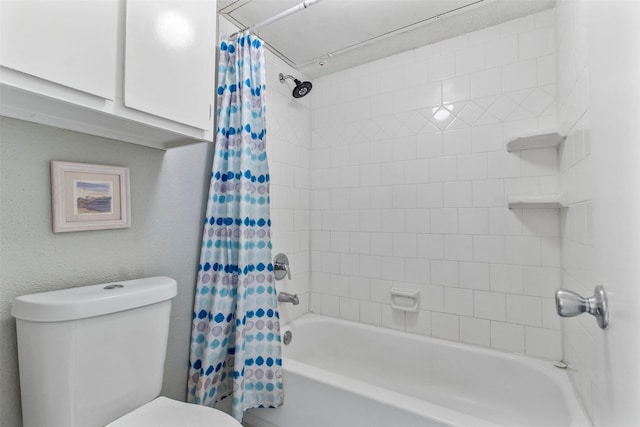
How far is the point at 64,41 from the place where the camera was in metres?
0.75

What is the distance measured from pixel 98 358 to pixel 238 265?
60 centimetres

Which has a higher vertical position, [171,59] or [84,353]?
[171,59]

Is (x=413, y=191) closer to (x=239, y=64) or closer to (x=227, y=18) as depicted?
(x=239, y=64)

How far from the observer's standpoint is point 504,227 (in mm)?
1692

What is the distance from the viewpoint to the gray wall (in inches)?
35.7

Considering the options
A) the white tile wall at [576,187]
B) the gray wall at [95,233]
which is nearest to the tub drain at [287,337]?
the gray wall at [95,233]

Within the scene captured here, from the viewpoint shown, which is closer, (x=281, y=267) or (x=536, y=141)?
(x=536, y=141)

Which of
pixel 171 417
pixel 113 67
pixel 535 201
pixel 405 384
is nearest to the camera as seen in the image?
pixel 113 67

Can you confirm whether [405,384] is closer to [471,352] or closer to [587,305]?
[471,352]

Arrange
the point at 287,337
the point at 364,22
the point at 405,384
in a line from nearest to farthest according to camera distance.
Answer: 1. the point at 364,22
2. the point at 405,384
3. the point at 287,337

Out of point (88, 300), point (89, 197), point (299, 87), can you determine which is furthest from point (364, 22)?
point (88, 300)

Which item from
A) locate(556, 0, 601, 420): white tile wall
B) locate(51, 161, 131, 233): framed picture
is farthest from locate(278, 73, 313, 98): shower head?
locate(556, 0, 601, 420): white tile wall

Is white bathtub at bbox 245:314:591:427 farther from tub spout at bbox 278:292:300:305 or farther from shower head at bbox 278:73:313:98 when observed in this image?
shower head at bbox 278:73:313:98

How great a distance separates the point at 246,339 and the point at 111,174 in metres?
0.92
